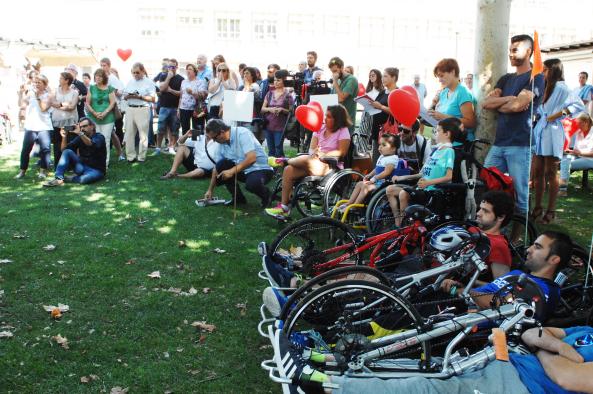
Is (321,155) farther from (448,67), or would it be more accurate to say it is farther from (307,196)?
(448,67)

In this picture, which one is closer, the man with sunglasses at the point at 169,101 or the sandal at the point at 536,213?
the sandal at the point at 536,213

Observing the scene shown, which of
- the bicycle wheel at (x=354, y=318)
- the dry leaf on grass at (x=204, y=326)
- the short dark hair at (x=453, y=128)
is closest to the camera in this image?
the bicycle wheel at (x=354, y=318)

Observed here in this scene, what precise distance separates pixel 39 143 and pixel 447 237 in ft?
26.9

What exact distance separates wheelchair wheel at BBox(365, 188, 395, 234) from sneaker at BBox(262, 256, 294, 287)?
1771 mm

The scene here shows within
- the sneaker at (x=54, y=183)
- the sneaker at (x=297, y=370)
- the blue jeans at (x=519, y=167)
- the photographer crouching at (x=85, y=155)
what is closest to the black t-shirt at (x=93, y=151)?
the photographer crouching at (x=85, y=155)

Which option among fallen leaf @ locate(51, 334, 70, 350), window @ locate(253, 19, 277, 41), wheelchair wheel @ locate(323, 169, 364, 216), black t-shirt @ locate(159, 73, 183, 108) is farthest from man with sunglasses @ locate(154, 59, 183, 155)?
window @ locate(253, 19, 277, 41)

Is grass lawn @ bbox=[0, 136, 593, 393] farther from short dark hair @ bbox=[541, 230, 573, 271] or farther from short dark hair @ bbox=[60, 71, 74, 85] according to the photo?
short dark hair @ bbox=[60, 71, 74, 85]

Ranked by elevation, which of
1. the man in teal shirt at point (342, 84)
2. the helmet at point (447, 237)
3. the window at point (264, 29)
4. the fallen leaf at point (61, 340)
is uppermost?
the window at point (264, 29)

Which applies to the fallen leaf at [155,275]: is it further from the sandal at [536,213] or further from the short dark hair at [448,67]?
the sandal at [536,213]

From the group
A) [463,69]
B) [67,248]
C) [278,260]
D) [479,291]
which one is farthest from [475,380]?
[463,69]

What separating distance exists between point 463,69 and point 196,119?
1365 inches

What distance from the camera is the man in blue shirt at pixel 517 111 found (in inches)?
222

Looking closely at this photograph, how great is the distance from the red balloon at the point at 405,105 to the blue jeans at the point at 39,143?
20.8 feet

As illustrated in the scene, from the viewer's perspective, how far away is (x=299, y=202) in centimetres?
753
